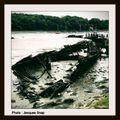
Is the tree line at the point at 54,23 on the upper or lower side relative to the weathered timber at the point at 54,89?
upper

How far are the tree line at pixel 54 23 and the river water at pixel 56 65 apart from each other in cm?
7

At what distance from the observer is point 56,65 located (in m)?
4.55

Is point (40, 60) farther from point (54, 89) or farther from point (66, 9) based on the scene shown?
point (66, 9)

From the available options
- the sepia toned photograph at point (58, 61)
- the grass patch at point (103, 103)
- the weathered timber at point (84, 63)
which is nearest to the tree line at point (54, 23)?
the sepia toned photograph at point (58, 61)

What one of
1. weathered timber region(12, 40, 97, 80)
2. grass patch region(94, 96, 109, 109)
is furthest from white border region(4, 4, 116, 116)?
weathered timber region(12, 40, 97, 80)

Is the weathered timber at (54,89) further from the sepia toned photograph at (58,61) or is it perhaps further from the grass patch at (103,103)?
the grass patch at (103,103)

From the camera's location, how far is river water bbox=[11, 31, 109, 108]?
447 cm

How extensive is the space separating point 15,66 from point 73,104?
2.44 ft

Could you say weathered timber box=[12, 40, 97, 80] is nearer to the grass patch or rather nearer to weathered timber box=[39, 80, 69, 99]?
weathered timber box=[39, 80, 69, 99]

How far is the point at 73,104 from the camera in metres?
4.46

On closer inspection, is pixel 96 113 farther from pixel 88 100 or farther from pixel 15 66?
pixel 15 66

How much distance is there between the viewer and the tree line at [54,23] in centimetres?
451

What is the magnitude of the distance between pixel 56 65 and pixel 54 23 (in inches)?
18.1

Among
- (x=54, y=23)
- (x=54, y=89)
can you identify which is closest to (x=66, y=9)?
(x=54, y=23)
